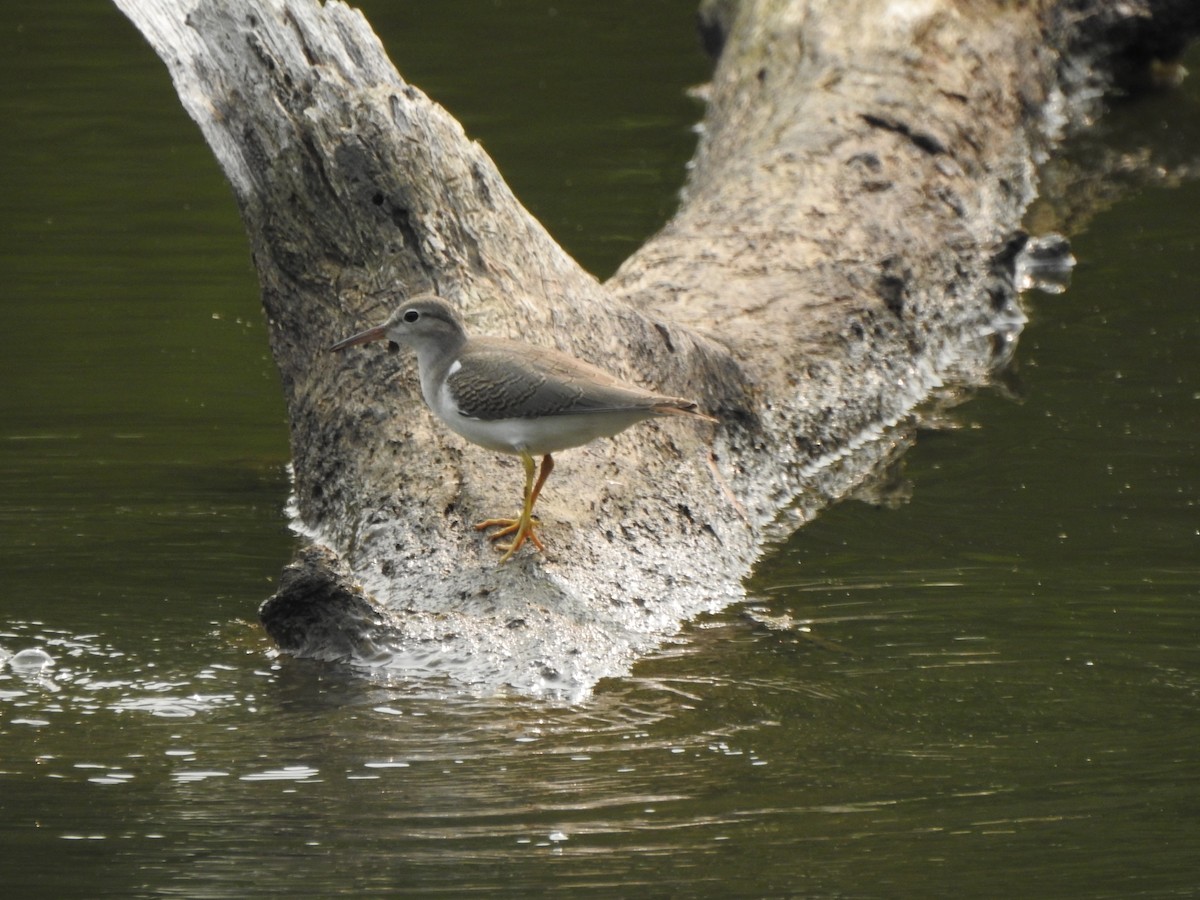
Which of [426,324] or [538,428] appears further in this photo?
Answer: [426,324]

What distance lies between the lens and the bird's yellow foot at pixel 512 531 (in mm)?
5930

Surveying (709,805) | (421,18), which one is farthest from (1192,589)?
(421,18)

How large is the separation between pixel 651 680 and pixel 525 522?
634 mm

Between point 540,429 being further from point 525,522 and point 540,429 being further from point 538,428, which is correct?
point 525,522

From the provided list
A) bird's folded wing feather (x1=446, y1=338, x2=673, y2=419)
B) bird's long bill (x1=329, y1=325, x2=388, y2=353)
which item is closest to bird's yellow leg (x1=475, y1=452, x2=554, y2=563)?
bird's folded wing feather (x1=446, y1=338, x2=673, y2=419)

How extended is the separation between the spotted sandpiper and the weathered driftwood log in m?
0.22

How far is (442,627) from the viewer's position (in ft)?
18.5

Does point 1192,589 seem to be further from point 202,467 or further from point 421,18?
point 421,18

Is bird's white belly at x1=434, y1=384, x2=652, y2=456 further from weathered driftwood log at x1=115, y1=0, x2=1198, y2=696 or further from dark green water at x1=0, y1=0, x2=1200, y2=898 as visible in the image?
dark green water at x1=0, y1=0, x2=1200, y2=898

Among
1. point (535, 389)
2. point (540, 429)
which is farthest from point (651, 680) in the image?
point (535, 389)

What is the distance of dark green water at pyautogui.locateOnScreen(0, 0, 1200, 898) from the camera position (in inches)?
187

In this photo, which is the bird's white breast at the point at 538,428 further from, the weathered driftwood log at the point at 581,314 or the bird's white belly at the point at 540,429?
the weathered driftwood log at the point at 581,314

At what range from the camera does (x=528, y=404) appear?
232 inches

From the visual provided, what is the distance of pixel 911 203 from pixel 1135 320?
131cm
